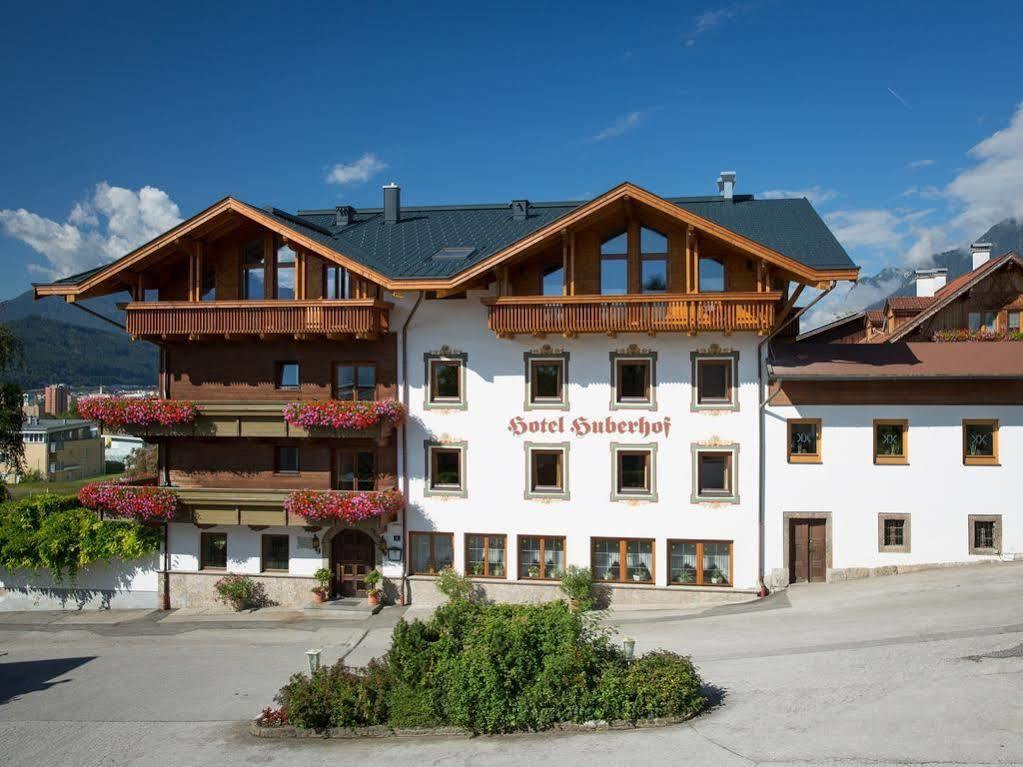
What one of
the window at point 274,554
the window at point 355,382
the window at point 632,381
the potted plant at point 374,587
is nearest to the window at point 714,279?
the window at point 632,381

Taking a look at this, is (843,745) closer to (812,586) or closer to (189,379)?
(812,586)

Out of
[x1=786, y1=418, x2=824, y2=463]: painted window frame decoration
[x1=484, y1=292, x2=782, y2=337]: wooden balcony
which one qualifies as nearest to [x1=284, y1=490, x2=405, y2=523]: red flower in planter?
[x1=484, y1=292, x2=782, y2=337]: wooden balcony

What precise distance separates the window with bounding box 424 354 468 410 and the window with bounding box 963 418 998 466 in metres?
15.0

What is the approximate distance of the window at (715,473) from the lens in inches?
837

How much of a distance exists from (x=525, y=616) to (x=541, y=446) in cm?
928

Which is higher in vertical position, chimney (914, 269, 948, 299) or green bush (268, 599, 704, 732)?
chimney (914, 269, 948, 299)

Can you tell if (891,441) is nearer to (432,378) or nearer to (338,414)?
(432,378)

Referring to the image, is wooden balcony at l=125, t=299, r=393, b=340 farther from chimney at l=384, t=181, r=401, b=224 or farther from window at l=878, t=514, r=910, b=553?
window at l=878, t=514, r=910, b=553

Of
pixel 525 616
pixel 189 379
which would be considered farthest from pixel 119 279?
pixel 525 616

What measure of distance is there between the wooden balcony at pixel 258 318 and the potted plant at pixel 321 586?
7727 millimetres

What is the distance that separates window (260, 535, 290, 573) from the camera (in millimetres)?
23766

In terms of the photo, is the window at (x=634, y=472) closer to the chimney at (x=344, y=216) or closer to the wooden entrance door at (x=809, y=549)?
the wooden entrance door at (x=809, y=549)

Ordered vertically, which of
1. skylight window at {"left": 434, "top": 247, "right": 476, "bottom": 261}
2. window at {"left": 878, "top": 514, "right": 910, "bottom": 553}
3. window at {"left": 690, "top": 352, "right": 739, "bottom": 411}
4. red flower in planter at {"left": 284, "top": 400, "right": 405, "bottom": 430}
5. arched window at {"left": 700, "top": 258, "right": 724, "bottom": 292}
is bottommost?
window at {"left": 878, "top": 514, "right": 910, "bottom": 553}

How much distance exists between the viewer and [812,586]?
828 inches
